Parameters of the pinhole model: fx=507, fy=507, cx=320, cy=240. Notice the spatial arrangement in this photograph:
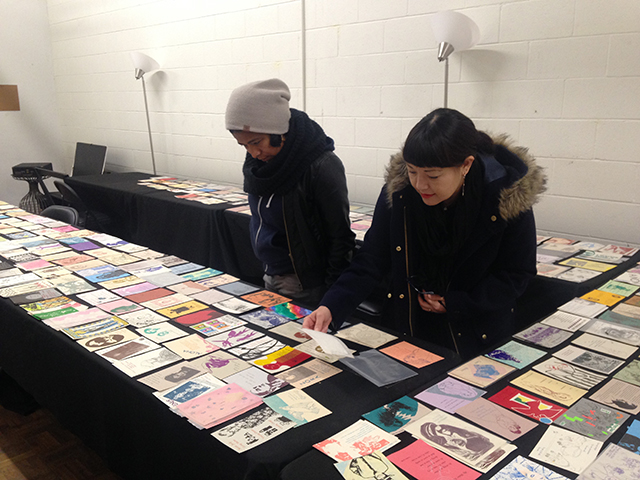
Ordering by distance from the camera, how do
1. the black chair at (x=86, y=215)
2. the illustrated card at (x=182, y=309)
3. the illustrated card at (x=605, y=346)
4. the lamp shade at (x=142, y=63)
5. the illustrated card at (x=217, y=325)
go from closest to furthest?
the illustrated card at (x=605, y=346), the illustrated card at (x=217, y=325), the illustrated card at (x=182, y=309), the black chair at (x=86, y=215), the lamp shade at (x=142, y=63)

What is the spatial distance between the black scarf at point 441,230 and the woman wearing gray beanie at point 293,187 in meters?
0.38

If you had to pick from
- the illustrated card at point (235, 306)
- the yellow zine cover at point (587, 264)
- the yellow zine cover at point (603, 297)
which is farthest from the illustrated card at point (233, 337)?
the yellow zine cover at point (587, 264)

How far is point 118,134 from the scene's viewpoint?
542cm

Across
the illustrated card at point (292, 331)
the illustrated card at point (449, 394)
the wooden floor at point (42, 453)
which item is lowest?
the wooden floor at point (42, 453)

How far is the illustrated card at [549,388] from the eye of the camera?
1.07m

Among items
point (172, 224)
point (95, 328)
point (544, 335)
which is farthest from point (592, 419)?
point (172, 224)

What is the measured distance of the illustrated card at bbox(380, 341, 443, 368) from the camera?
1.24 meters

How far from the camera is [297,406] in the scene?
1.04 m

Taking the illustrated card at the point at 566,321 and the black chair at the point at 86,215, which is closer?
the illustrated card at the point at 566,321

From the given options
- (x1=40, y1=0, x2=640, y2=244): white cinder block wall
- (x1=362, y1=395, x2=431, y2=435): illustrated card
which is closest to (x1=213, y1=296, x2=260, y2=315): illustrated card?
(x1=362, y1=395, x2=431, y2=435): illustrated card

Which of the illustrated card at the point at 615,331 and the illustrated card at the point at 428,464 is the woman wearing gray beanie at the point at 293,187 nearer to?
the illustrated card at the point at 615,331

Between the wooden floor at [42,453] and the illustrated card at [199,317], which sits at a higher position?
the illustrated card at [199,317]

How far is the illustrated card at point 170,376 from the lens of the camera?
1.11m


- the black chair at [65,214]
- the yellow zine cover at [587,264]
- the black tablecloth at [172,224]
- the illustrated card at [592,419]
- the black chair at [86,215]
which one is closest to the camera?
the illustrated card at [592,419]
